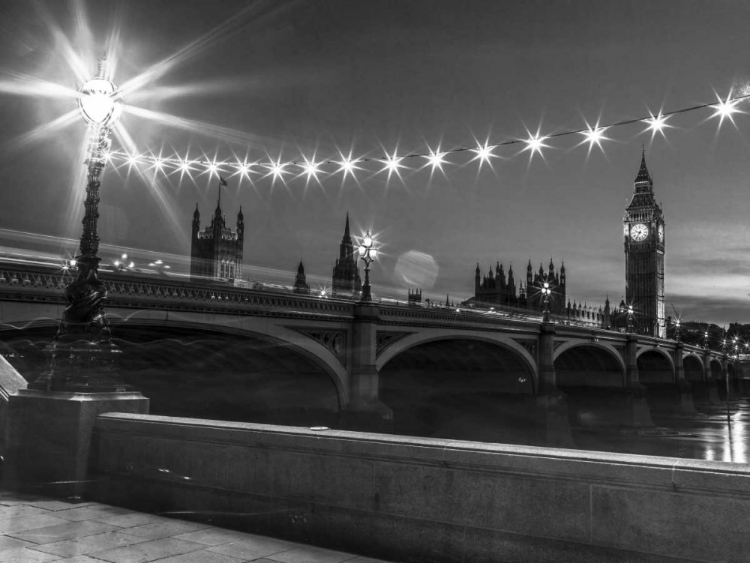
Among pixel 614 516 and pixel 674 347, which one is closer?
pixel 614 516

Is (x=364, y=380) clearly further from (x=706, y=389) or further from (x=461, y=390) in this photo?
(x=706, y=389)

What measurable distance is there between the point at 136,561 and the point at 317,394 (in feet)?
111

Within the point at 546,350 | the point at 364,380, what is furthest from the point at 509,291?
the point at 364,380

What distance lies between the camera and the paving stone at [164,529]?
6613 mm

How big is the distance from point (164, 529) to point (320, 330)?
26.2m

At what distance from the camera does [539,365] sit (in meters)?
57.9

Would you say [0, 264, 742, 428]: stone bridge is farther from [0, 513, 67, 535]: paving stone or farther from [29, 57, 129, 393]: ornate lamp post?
[0, 513, 67, 535]: paving stone

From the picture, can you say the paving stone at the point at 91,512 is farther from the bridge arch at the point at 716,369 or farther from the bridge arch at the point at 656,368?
the bridge arch at the point at 716,369

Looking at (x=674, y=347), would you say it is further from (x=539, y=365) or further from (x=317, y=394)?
(x=317, y=394)

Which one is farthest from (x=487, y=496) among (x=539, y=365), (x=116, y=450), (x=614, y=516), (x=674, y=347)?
(x=674, y=347)

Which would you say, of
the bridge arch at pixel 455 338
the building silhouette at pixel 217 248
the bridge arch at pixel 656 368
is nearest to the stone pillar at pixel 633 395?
the bridge arch at pixel 656 368

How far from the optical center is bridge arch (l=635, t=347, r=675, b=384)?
104062 millimetres

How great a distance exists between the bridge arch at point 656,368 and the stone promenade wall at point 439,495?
338ft

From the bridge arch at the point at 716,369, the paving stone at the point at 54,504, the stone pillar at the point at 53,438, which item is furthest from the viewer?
the bridge arch at the point at 716,369
